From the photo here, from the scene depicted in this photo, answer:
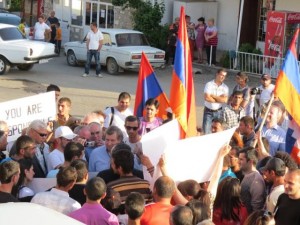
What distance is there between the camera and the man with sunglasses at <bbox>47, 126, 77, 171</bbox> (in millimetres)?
8672

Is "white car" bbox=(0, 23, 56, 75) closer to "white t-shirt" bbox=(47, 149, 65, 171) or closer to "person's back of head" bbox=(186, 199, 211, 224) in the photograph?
"white t-shirt" bbox=(47, 149, 65, 171)

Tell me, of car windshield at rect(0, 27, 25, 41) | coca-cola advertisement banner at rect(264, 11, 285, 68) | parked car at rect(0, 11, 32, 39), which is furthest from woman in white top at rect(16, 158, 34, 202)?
parked car at rect(0, 11, 32, 39)

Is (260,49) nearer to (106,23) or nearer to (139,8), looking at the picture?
(139,8)

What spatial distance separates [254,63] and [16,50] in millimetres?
7172

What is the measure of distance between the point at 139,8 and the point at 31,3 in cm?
826

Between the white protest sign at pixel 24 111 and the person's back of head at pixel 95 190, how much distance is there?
3.46 m

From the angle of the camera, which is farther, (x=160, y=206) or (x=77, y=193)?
(x=77, y=193)

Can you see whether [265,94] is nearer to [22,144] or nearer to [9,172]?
[22,144]

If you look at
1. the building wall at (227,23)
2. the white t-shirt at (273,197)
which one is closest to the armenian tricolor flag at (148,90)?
the white t-shirt at (273,197)

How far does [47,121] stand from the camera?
10.6 m

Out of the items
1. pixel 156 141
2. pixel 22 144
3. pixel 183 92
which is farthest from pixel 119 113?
pixel 22 144

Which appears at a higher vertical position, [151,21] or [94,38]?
[151,21]

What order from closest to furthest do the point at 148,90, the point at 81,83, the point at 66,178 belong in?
the point at 66,178, the point at 148,90, the point at 81,83

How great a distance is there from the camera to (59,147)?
356 inches
